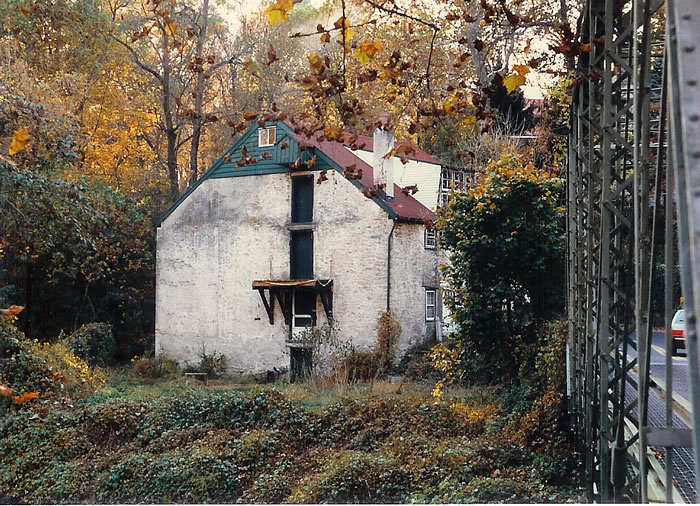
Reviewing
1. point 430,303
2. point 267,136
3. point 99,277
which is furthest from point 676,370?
point 99,277

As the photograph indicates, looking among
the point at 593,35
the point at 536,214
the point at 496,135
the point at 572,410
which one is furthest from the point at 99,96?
the point at 593,35

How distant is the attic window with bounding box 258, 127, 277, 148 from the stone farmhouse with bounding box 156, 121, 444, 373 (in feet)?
0.12

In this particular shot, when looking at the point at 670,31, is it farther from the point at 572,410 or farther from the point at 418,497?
the point at 418,497

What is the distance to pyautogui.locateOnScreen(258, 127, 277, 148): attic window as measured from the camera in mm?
16609

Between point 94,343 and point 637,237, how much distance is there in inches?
593

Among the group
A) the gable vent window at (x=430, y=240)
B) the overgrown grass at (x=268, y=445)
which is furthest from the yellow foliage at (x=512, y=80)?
the gable vent window at (x=430, y=240)

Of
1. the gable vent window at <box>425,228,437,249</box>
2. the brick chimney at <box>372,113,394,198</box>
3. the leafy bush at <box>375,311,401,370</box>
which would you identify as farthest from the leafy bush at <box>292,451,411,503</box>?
the gable vent window at <box>425,228,437,249</box>

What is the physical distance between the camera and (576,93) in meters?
5.55

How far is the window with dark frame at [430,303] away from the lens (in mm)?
16234

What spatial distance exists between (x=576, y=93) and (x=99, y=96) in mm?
14106

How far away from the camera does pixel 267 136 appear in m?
16.8

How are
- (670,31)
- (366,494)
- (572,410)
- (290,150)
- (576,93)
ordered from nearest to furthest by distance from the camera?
1. (670,31)
2. (576,93)
3. (572,410)
4. (366,494)
5. (290,150)

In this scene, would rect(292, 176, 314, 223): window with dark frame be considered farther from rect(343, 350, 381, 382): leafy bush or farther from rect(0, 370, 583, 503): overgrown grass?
rect(0, 370, 583, 503): overgrown grass

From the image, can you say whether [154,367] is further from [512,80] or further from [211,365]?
[512,80]
